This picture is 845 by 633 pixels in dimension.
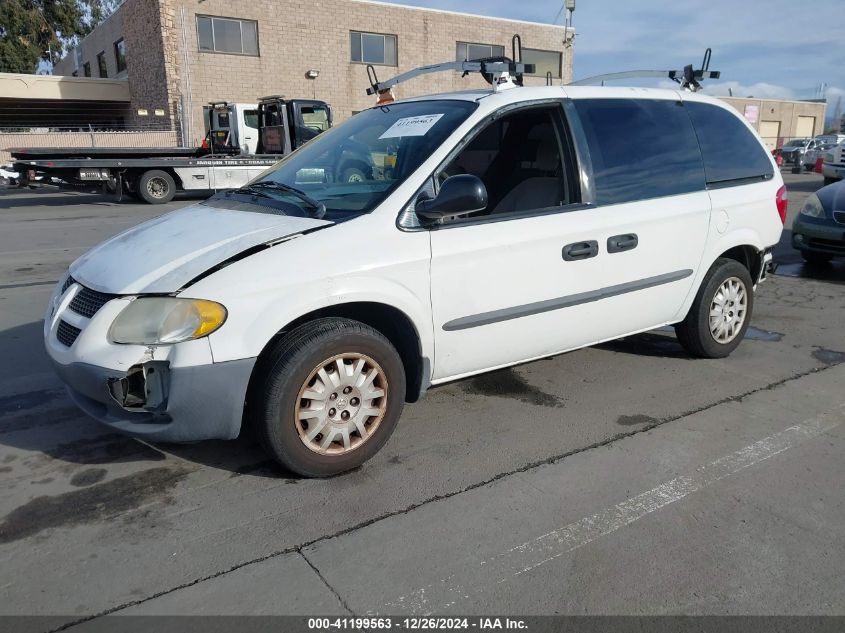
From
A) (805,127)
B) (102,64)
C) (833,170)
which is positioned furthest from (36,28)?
(805,127)

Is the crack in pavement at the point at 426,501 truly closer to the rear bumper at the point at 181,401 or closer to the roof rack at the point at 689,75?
the rear bumper at the point at 181,401

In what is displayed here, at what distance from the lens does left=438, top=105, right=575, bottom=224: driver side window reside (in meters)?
3.97

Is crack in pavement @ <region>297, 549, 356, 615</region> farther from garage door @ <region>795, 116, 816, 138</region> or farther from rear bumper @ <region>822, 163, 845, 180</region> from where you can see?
garage door @ <region>795, 116, 816, 138</region>

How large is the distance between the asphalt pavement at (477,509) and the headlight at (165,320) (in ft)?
2.53

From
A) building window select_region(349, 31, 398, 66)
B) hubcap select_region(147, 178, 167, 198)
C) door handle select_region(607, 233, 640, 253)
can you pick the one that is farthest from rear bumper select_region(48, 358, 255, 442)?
building window select_region(349, 31, 398, 66)

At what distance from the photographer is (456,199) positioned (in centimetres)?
318

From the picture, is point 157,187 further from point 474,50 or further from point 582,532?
point 474,50

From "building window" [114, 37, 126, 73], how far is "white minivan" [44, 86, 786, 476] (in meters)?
32.4

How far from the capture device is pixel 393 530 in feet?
9.20

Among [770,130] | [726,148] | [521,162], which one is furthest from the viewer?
[770,130]

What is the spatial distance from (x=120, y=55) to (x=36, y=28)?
15887 mm

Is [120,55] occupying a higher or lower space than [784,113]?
higher

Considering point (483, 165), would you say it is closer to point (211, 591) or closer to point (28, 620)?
point (211, 591)

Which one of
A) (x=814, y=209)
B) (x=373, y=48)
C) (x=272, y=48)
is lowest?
(x=814, y=209)
